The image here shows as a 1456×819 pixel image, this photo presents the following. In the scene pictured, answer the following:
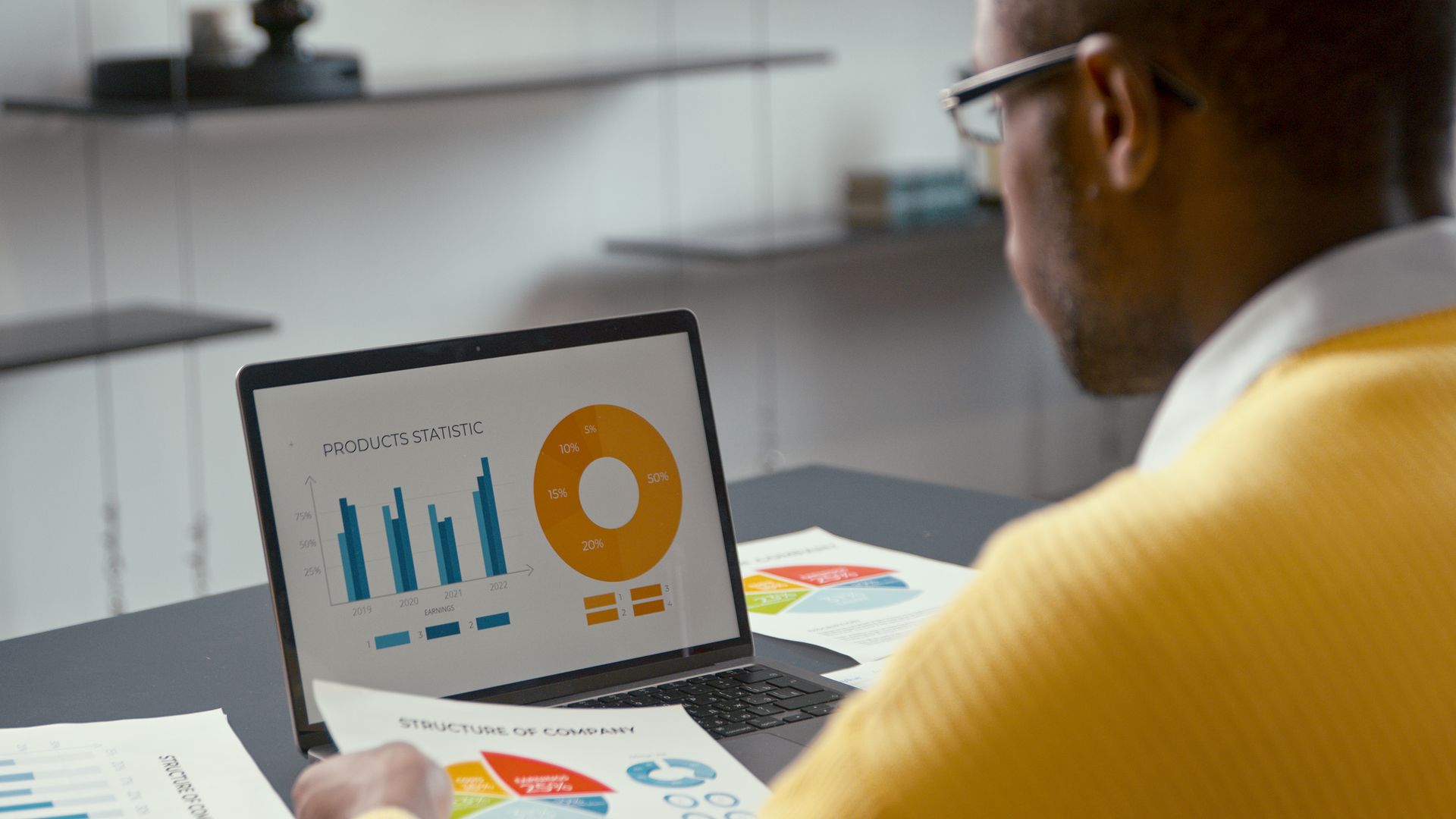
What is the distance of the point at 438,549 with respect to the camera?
111 centimetres

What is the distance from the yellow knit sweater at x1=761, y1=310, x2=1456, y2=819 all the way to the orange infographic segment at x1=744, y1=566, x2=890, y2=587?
798mm

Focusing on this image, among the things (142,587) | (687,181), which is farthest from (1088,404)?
(142,587)

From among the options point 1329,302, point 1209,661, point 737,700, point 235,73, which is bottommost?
point 737,700

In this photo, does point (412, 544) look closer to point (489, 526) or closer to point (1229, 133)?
point (489, 526)

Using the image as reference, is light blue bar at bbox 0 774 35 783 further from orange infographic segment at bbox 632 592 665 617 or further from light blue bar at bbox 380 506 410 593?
orange infographic segment at bbox 632 592 665 617

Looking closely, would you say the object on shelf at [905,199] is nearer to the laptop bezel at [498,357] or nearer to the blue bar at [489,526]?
the laptop bezel at [498,357]

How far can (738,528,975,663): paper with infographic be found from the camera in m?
1.27

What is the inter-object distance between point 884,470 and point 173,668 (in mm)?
3033

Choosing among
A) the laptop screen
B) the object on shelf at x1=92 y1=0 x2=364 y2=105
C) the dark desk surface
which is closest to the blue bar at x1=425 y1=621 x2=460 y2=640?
the laptop screen

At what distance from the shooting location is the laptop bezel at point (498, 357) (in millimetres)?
1056

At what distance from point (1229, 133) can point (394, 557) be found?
643mm

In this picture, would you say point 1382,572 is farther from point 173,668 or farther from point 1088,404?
point 1088,404

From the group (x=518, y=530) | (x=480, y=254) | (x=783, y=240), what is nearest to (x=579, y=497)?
(x=518, y=530)

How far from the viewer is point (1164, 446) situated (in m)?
0.78
